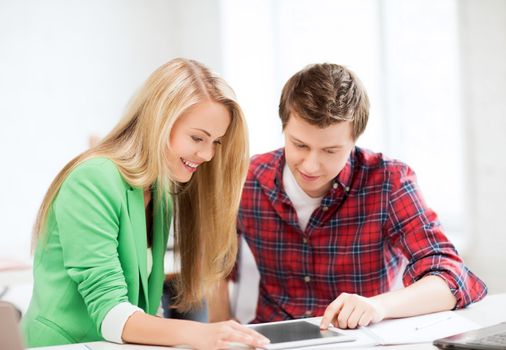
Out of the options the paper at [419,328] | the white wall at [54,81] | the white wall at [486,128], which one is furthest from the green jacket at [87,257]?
the white wall at [54,81]

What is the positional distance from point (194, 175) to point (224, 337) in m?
0.60

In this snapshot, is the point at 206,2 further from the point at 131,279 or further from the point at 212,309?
the point at 131,279

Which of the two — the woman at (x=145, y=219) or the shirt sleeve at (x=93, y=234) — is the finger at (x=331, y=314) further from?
the shirt sleeve at (x=93, y=234)

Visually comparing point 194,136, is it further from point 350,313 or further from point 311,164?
point 350,313

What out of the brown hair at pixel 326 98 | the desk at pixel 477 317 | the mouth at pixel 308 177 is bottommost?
the desk at pixel 477 317

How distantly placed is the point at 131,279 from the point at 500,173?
1.66 metres

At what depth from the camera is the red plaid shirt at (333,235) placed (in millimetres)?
1716

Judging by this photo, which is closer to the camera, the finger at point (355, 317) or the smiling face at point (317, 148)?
the finger at point (355, 317)

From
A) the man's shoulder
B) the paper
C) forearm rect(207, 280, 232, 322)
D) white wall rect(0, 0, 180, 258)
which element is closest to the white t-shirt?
the man's shoulder

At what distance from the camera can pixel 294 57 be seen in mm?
3660

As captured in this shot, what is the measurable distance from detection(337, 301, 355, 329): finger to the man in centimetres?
28

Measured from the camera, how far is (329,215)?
1755 mm

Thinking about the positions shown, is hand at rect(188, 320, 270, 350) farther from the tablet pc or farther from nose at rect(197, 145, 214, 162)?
nose at rect(197, 145, 214, 162)

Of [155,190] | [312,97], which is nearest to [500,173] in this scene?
[312,97]
